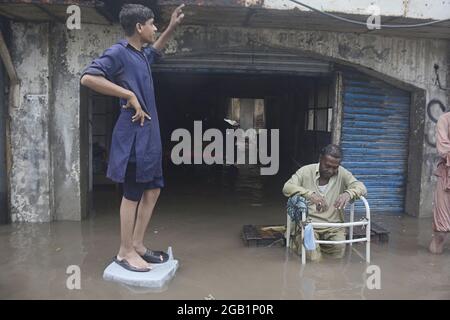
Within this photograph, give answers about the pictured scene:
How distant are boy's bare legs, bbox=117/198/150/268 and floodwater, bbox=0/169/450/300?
0.25 meters

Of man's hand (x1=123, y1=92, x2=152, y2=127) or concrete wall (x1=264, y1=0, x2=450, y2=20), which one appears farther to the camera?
concrete wall (x1=264, y1=0, x2=450, y2=20)

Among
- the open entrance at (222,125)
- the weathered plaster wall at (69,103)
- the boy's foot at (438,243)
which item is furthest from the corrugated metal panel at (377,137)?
the weathered plaster wall at (69,103)

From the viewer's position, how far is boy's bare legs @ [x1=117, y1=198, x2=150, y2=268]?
3539mm

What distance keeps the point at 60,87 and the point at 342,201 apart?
3872 millimetres

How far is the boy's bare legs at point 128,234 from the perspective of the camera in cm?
354

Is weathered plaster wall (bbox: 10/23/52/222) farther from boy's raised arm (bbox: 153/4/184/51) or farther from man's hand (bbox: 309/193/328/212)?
man's hand (bbox: 309/193/328/212)

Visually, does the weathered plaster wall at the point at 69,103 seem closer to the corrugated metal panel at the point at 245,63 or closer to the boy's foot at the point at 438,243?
the corrugated metal panel at the point at 245,63

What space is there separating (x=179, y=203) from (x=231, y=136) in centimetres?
677

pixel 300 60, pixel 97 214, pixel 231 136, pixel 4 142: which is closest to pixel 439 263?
pixel 300 60

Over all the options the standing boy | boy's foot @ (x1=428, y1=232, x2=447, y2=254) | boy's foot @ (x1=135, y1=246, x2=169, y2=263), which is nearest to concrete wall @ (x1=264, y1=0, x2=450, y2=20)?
the standing boy

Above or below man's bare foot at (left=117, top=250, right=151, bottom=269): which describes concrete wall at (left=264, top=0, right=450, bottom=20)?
above

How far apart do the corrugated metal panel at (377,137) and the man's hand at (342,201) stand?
110 inches
